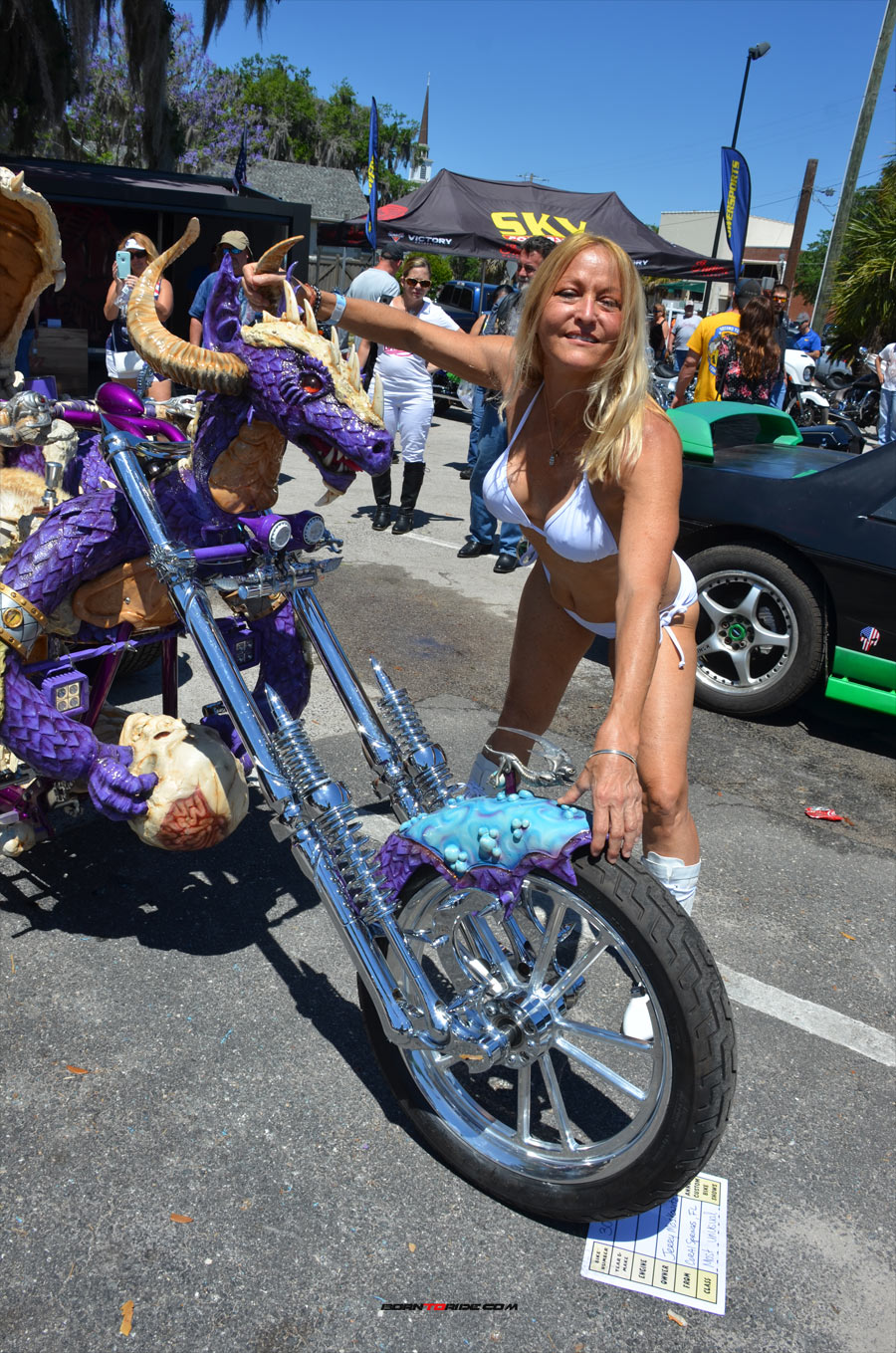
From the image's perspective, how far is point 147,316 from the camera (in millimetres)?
2350

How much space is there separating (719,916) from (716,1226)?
1336 millimetres

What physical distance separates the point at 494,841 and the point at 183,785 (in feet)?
3.29

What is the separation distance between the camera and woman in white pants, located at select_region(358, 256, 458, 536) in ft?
25.6

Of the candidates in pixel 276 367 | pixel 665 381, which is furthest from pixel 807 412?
pixel 276 367

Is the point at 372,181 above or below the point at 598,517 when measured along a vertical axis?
above

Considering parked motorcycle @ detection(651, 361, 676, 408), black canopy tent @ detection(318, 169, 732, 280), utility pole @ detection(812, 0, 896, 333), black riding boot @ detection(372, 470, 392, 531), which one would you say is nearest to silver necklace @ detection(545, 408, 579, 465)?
black riding boot @ detection(372, 470, 392, 531)

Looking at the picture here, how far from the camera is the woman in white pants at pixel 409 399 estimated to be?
780cm

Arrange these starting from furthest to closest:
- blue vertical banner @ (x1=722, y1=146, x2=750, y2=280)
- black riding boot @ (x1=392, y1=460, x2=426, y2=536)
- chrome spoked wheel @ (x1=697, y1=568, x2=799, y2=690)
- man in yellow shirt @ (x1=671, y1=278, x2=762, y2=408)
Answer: blue vertical banner @ (x1=722, y1=146, x2=750, y2=280), black riding boot @ (x1=392, y1=460, x2=426, y2=536), man in yellow shirt @ (x1=671, y1=278, x2=762, y2=408), chrome spoked wheel @ (x1=697, y1=568, x2=799, y2=690)

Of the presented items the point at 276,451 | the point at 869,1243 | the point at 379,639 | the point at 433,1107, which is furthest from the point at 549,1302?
the point at 379,639

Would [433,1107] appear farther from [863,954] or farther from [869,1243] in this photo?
[863,954]

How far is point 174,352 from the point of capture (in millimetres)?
2289

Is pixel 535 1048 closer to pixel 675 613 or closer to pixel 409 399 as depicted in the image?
pixel 675 613

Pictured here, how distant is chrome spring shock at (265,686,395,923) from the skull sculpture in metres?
0.38

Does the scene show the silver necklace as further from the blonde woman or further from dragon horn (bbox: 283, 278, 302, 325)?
dragon horn (bbox: 283, 278, 302, 325)
